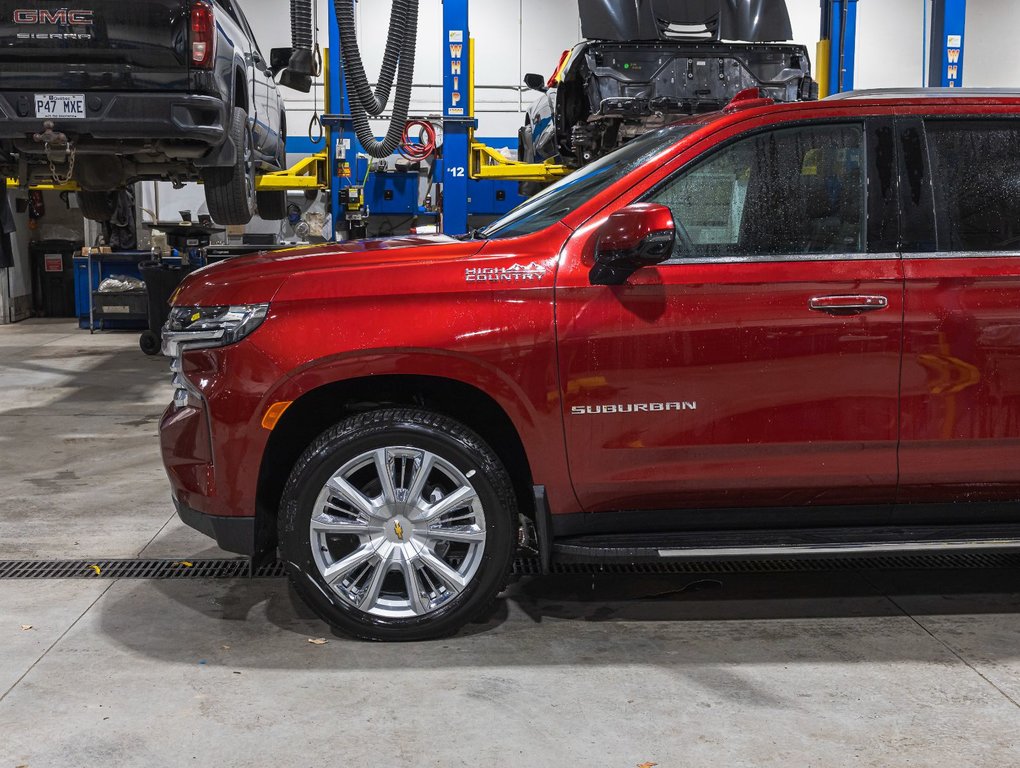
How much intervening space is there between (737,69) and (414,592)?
7354 millimetres

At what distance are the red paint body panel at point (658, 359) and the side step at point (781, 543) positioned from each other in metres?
0.12

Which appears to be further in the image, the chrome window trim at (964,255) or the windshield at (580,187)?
the windshield at (580,187)

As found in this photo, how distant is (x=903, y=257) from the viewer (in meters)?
3.61

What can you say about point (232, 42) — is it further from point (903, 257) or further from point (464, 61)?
point (903, 257)

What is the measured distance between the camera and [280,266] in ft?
12.0

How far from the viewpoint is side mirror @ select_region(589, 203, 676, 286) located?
3.36 meters

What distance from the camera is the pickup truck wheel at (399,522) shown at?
3535mm

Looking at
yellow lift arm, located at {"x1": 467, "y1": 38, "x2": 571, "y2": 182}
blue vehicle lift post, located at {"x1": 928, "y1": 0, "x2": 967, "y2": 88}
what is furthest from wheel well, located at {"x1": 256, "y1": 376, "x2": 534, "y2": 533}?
blue vehicle lift post, located at {"x1": 928, "y1": 0, "x2": 967, "y2": 88}

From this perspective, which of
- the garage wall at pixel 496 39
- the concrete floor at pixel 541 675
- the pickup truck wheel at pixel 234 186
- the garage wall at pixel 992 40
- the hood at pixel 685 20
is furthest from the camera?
the garage wall at pixel 992 40

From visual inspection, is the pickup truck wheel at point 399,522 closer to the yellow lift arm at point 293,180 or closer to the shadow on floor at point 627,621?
the shadow on floor at point 627,621

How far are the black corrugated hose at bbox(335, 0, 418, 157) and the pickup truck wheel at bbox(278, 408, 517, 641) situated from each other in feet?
11.2

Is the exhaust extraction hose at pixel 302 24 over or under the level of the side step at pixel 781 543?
over

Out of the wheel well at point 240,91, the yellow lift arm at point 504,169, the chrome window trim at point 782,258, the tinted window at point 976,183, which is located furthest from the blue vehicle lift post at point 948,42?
the chrome window trim at point 782,258

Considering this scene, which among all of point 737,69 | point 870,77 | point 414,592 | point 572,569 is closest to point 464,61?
point 737,69
